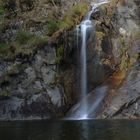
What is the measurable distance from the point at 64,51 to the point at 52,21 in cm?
395

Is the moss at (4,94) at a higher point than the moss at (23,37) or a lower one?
lower

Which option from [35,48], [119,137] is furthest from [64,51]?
[119,137]

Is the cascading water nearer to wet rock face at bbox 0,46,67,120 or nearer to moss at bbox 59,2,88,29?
moss at bbox 59,2,88,29

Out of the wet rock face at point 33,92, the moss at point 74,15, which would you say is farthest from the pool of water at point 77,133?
the moss at point 74,15

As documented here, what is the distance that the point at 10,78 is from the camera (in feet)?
148

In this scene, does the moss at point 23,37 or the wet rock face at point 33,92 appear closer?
the wet rock face at point 33,92

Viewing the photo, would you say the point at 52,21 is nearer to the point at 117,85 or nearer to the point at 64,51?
the point at 64,51

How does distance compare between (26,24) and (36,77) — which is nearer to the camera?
(36,77)

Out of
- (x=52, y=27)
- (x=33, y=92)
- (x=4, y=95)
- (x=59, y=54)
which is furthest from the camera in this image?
(x=52, y=27)

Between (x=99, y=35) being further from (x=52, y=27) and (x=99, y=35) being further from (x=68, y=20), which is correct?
(x=52, y=27)

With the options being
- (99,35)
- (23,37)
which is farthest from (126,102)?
(23,37)

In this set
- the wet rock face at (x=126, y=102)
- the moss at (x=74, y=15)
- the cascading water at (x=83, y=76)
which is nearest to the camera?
the wet rock face at (x=126, y=102)

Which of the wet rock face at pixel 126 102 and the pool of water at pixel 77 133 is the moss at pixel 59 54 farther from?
the pool of water at pixel 77 133

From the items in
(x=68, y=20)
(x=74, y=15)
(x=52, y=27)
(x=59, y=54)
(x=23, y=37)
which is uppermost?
(x=74, y=15)
